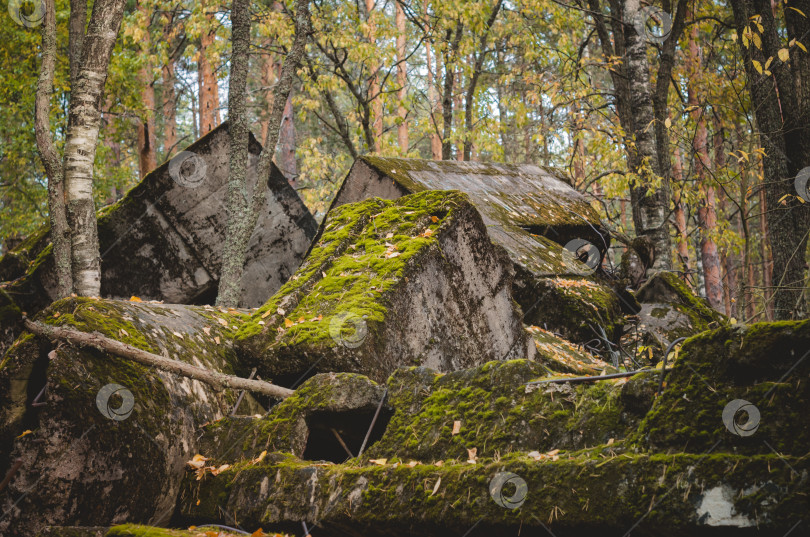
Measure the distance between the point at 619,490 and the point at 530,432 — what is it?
2.22ft

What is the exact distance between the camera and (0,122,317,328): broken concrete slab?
6.71 m

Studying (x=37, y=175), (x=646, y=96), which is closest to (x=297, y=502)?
(x=646, y=96)

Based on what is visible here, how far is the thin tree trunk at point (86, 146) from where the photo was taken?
4.95m

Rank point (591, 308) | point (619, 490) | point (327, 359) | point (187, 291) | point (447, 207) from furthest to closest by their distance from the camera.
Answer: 1. point (187, 291)
2. point (591, 308)
3. point (447, 207)
4. point (327, 359)
5. point (619, 490)

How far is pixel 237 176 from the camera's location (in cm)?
667

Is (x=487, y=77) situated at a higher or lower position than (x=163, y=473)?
higher

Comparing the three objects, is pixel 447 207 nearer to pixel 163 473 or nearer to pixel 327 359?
pixel 327 359

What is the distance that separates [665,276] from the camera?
7.55 meters

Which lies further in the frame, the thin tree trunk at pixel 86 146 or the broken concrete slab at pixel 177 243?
the broken concrete slab at pixel 177 243
